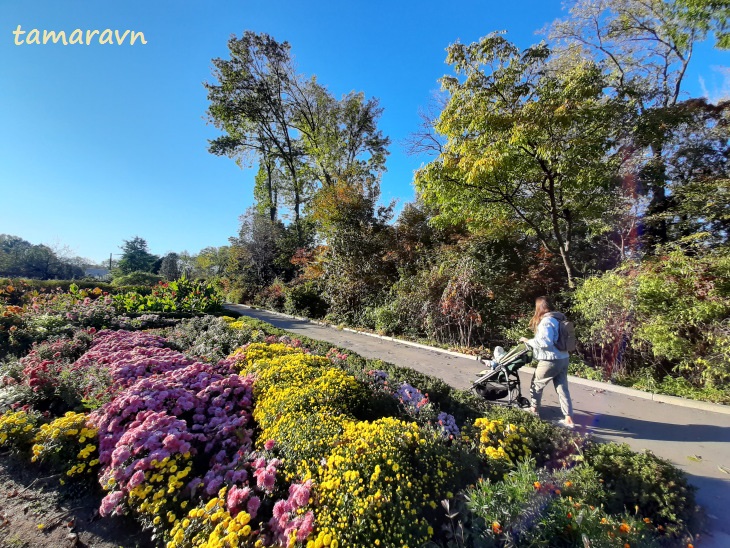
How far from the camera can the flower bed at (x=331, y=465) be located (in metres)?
1.78

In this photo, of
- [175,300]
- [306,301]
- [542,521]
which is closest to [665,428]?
[542,521]

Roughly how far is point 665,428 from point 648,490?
1894mm

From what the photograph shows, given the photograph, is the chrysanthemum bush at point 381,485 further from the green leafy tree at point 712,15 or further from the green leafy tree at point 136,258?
the green leafy tree at point 136,258

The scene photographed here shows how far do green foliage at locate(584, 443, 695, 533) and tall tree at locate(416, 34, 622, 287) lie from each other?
16.6 ft

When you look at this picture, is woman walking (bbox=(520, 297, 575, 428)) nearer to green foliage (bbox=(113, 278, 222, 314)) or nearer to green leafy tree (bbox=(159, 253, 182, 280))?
green foliage (bbox=(113, 278, 222, 314))

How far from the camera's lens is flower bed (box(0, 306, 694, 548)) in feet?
5.83

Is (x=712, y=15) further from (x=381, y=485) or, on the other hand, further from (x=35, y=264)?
(x=35, y=264)

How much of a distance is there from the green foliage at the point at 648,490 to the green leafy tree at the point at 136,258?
46.9m

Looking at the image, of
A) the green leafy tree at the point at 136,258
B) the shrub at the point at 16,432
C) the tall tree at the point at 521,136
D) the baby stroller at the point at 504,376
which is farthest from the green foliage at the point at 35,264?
the baby stroller at the point at 504,376

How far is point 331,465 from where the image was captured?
2.10 meters

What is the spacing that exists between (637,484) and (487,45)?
750 cm

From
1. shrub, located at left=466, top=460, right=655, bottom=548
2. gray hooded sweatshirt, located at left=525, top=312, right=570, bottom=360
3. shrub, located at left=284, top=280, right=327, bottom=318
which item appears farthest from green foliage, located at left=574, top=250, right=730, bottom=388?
shrub, located at left=284, top=280, right=327, bottom=318

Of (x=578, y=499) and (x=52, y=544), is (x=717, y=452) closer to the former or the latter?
(x=578, y=499)

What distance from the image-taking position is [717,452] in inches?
119
